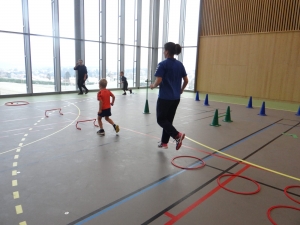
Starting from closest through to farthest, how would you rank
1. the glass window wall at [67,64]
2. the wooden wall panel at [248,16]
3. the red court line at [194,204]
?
the red court line at [194,204] < the wooden wall panel at [248,16] < the glass window wall at [67,64]

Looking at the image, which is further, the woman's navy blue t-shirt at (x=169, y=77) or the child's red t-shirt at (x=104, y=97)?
the child's red t-shirt at (x=104, y=97)

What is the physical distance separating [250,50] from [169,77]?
36.2 ft

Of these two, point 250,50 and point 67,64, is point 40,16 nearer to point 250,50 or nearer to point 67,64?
point 67,64

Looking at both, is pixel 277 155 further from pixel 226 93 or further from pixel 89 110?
pixel 226 93

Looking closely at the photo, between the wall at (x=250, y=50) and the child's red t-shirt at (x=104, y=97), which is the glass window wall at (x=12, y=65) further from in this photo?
the wall at (x=250, y=50)

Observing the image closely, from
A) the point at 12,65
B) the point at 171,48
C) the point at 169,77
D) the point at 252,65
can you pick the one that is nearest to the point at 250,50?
the point at 252,65

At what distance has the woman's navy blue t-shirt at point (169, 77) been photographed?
3.79 meters

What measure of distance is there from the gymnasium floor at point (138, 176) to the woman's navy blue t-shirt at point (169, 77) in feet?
3.49

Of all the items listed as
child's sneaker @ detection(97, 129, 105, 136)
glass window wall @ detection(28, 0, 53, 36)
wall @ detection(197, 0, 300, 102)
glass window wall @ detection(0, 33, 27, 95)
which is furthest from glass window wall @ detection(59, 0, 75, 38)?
child's sneaker @ detection(97, 129, 105, 136)

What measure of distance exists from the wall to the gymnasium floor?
722cm

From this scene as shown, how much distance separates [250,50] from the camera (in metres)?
13.1

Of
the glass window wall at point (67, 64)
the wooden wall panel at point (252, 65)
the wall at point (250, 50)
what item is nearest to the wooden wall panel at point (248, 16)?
the wall at point (250, 50)

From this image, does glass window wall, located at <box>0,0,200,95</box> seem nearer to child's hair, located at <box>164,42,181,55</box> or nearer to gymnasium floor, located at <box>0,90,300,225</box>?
gymnasium floor, located at <box>0,90,300,225</box>

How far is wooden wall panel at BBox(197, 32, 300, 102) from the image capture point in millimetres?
11922
